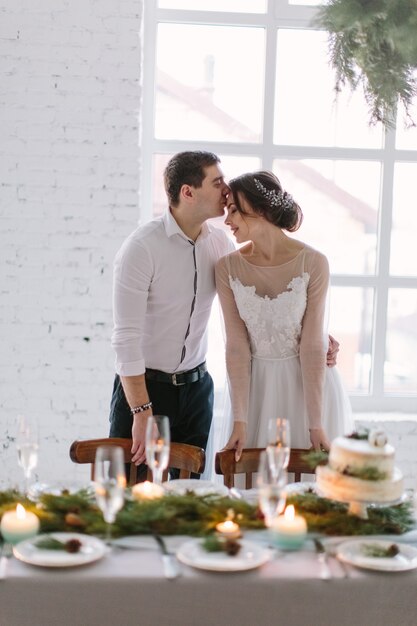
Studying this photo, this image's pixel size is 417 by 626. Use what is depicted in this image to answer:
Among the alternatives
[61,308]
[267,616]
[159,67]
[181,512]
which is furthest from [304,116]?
[267,616]

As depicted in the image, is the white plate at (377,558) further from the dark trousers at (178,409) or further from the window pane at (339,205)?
the window pane at (339,205)

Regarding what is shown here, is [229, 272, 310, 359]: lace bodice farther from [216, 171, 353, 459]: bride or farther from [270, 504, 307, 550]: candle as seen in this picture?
[270, 504, 307, 550]: candle

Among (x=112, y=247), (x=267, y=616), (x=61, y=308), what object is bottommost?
(x=267, y=616)

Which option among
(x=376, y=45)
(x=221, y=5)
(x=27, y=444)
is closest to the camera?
(x=27, y=444)

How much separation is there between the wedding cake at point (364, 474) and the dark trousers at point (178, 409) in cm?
112

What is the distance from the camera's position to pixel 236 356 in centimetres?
270

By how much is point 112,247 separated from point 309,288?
1.36m

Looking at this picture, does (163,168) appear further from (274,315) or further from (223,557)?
(223,557)

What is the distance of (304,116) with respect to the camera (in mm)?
4137

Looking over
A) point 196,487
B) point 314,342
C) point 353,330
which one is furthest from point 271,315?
point 353,330

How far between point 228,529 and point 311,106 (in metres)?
2.84

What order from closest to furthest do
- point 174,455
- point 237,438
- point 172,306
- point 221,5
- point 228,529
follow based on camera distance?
point 228,529 → point 174,455 → point 237,438 → point 172,306 → point 221,5

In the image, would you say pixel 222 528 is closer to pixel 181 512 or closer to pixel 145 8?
pixel 181 512

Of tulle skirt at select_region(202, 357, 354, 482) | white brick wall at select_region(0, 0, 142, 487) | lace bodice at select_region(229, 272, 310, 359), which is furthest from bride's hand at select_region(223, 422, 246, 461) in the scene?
white brick wall at select_region(0, 0, 142, 487)
